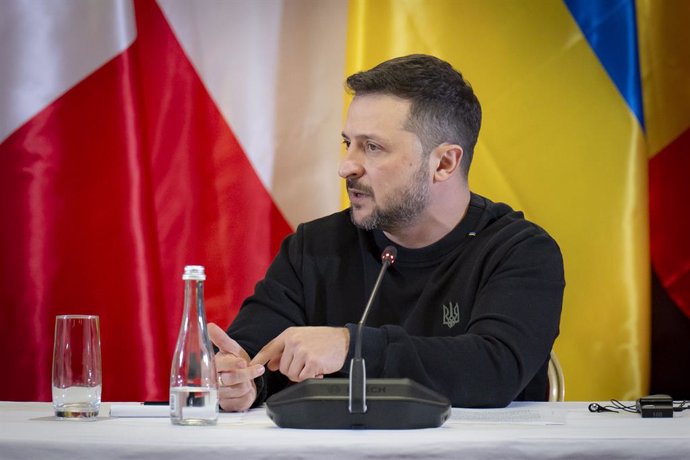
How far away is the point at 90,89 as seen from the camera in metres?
2.88

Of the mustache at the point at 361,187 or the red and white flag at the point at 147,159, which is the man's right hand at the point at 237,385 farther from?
the red and white flag at the point at 147,159

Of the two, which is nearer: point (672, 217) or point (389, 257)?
point (389, 257)

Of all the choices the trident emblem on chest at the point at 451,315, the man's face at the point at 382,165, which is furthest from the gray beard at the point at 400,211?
the trident emblem on chest at the point at 451,315

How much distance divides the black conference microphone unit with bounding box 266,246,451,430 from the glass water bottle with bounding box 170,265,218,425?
106 millimetres

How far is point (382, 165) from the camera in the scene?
2299 mm

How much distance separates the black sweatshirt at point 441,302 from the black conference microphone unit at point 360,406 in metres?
0.40

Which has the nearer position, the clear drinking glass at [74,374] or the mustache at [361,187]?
the clear drinking glass at [74,374]

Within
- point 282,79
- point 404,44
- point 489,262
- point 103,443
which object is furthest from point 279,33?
point 103,443

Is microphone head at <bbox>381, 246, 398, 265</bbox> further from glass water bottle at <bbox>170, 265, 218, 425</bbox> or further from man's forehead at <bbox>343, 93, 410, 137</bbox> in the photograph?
man's forehead at <bbox>343, 93, 410, 137</bbox>

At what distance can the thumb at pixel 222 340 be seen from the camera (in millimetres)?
1795

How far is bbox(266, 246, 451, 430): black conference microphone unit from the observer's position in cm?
125

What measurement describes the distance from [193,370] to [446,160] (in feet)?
3.85

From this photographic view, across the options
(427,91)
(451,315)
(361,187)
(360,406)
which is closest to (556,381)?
(451,315)

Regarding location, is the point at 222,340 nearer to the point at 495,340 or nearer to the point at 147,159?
the point at 495,340
